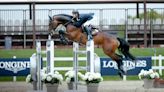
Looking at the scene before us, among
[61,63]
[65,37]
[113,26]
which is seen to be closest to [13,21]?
[113,26]

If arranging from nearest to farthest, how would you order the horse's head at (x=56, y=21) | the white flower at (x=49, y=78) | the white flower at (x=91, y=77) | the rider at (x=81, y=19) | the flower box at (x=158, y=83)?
the white flower at (x=91, y=77)
the white flower at (x=49, y=78)
the horse's head at (x=56, y=21)
the rider at (x=81, y=19)
the flower box at (x=158, y=83)

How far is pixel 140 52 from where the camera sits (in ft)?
90.9

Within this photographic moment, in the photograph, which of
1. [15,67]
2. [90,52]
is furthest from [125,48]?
[15,67]

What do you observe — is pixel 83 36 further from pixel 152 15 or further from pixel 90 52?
pixel 152 15

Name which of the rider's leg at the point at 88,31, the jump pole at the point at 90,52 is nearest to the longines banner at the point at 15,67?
the rider's leg at the point at 88,31

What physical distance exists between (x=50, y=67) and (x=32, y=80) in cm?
94

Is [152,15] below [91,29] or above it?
above

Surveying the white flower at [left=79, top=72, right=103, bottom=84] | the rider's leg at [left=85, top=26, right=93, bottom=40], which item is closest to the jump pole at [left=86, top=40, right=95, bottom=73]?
the white flower at [left=79, top=72, right=103, bottom=84]

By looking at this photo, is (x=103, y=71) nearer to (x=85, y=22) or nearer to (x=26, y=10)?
(x=85, y=22)

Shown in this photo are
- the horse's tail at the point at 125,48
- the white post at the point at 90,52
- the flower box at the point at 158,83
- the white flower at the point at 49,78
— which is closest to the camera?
the white post at the point at 90,52

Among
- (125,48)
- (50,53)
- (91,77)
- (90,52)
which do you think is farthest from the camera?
(125,48)

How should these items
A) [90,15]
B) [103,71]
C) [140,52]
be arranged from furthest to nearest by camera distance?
[140,52] → [103,71] → [90,15]

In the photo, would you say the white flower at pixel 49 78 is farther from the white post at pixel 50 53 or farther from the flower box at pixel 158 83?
the flower box at pixel 158 83

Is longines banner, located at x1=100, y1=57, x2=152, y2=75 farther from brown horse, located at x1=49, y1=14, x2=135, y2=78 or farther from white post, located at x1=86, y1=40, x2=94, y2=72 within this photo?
white post, located at x1=86, y1=40, x2=94, y2=72
